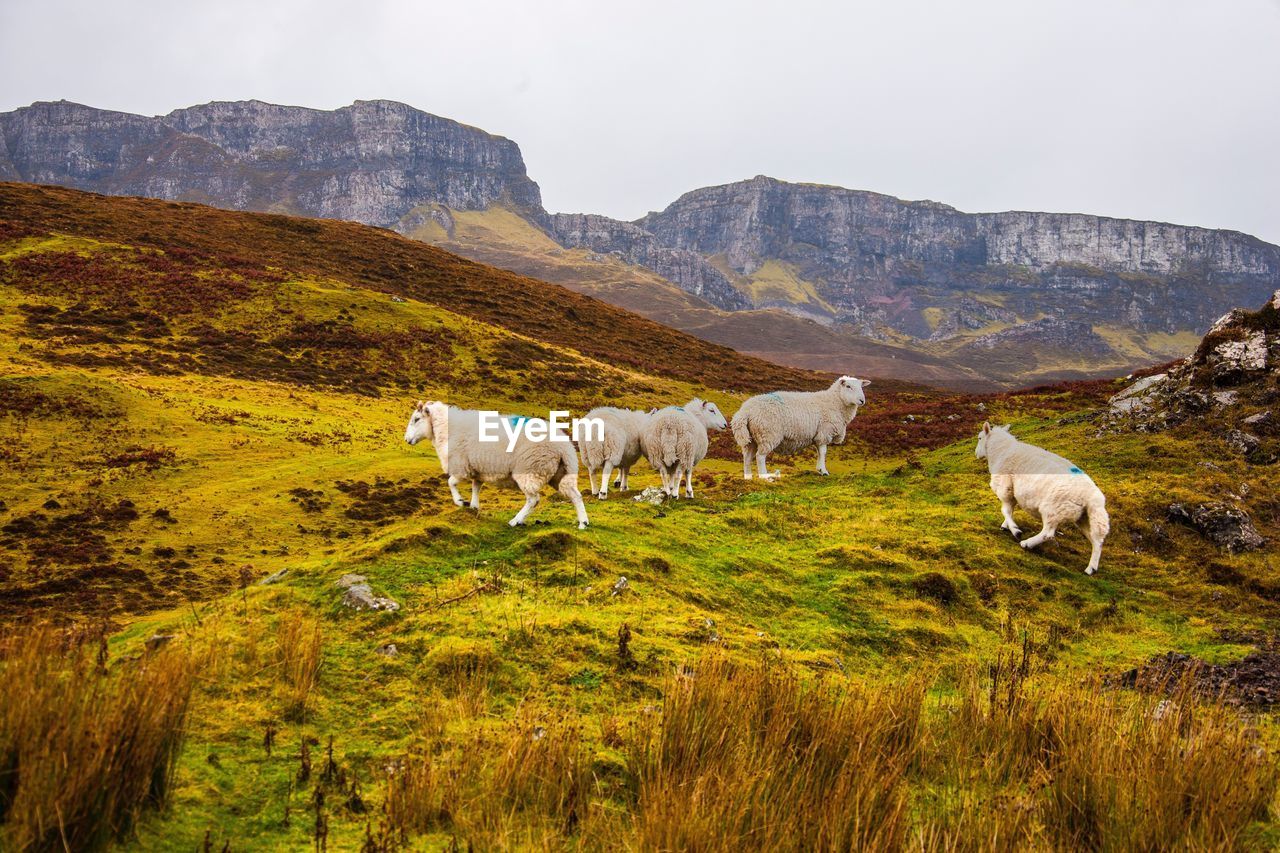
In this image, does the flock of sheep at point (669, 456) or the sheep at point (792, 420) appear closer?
the flock of sheep at point (669, 456)

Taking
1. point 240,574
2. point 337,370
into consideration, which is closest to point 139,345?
point 337,370

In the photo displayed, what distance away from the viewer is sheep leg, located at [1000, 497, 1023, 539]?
13.1 m

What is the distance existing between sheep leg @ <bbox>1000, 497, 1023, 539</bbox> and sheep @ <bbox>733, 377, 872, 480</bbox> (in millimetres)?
6426

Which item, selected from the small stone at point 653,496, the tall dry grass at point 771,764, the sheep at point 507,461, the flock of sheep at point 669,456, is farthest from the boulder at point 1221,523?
the sheep at point 507,461

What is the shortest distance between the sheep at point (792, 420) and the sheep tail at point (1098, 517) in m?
8.05

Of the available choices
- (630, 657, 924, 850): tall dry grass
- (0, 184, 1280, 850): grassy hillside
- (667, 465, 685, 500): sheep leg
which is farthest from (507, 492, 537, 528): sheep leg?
(630, 657, 924, 850): tall dry grass

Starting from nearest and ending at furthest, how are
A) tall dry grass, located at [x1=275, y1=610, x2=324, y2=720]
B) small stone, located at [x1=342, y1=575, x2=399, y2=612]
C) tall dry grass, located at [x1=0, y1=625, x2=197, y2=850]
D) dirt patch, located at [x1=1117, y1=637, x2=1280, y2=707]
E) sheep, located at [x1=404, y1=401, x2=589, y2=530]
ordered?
1. tall dry grass, located at [x1=0, y1=625, x2=197, y2=850]
2. tall dry grass, located at [x1=275, y1=610, x2=324, y2=720]
3. dirt patch, located at [x1=1117, y1=637, x2=1280, y2=707]
4. small stone, located at [x1=342, y1=575, x2=399, y2=612]
5. sheep, located at [x1=404, y1=401, x2=589, y2=530]

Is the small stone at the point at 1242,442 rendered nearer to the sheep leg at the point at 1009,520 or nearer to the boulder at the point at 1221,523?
the boulder at the point at 1221,523

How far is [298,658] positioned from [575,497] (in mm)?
5889

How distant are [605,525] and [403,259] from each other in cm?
6263

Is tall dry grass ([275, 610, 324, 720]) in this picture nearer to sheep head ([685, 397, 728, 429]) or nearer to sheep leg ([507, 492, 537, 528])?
sheep leg ([507, 492, 537, 528])

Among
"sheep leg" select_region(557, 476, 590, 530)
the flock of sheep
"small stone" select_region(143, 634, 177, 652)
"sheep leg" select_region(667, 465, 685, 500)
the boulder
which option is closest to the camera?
"small stone" select_region(143, 634, 177, 652)

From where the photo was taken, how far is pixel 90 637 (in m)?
5.60

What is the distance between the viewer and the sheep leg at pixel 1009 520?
1312cm
